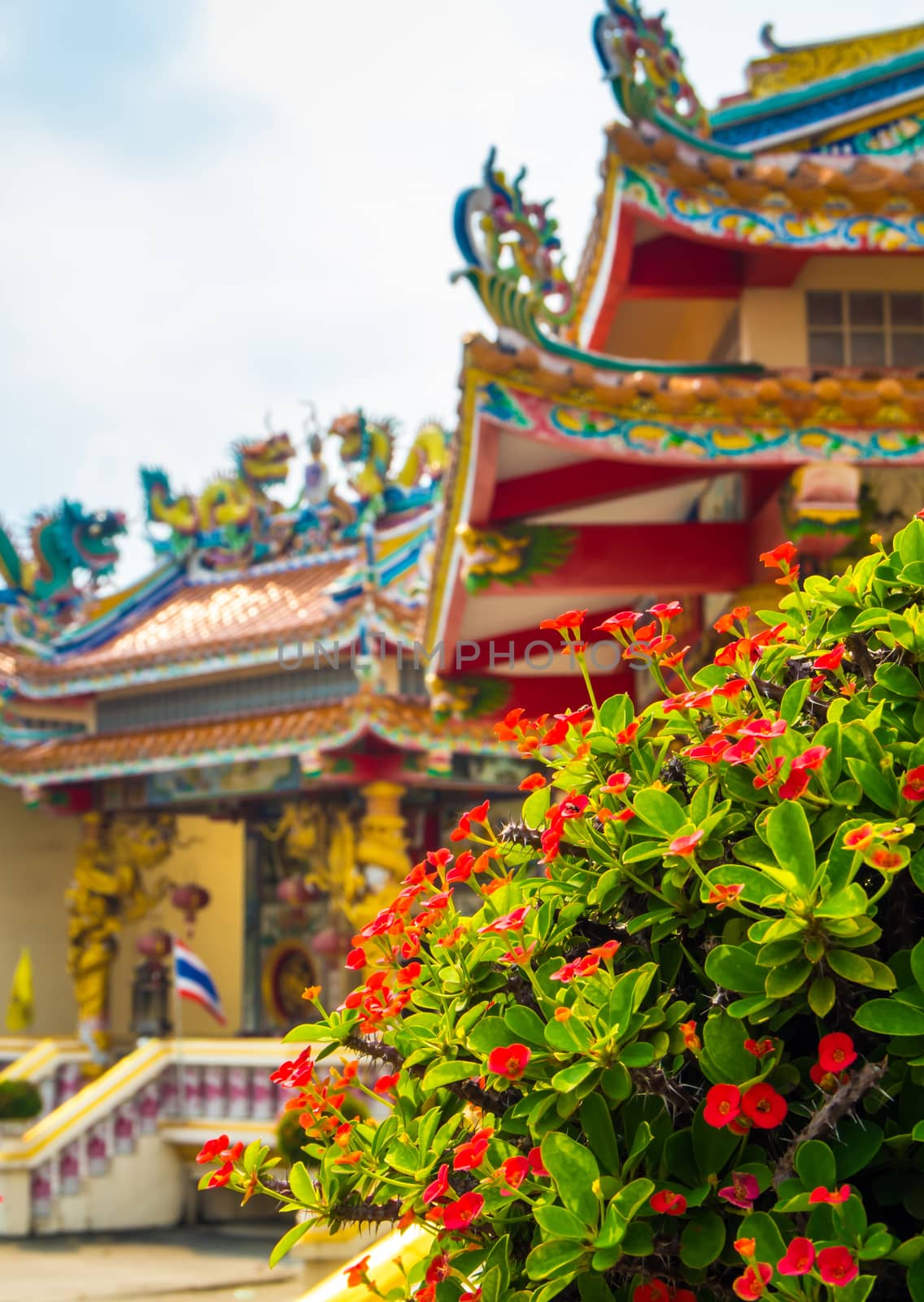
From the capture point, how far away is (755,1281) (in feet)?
5.35

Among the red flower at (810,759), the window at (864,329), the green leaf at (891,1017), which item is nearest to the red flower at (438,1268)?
the green leaf at (891,1017)

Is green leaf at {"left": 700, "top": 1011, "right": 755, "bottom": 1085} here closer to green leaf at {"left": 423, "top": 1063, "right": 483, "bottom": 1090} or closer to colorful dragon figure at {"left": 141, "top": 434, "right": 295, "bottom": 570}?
green leaf at {"left": 423, "top": 1063, "right": 483, "bottom": 1090}

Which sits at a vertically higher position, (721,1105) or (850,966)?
(850,966)

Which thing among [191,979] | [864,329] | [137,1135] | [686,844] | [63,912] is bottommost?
[137,1135]

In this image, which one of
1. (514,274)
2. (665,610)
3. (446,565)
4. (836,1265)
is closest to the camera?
(836,1265)

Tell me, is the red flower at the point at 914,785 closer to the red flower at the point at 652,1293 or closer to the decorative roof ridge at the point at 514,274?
the red flower at the point at 652,1293

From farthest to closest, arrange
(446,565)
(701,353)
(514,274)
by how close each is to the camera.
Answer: (701,353) → (446,565) → (514,274)

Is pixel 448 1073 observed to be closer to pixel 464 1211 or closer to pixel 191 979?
pixel 464 1211

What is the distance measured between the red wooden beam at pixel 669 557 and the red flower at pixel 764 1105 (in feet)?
19.1

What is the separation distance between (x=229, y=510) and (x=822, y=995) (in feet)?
61.9

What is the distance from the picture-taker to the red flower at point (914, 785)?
1791mm

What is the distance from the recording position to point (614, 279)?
7992mm

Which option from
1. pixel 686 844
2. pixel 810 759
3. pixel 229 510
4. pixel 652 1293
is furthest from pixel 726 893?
pixel 229 510

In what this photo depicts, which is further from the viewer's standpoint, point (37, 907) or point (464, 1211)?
point (37, 907)
